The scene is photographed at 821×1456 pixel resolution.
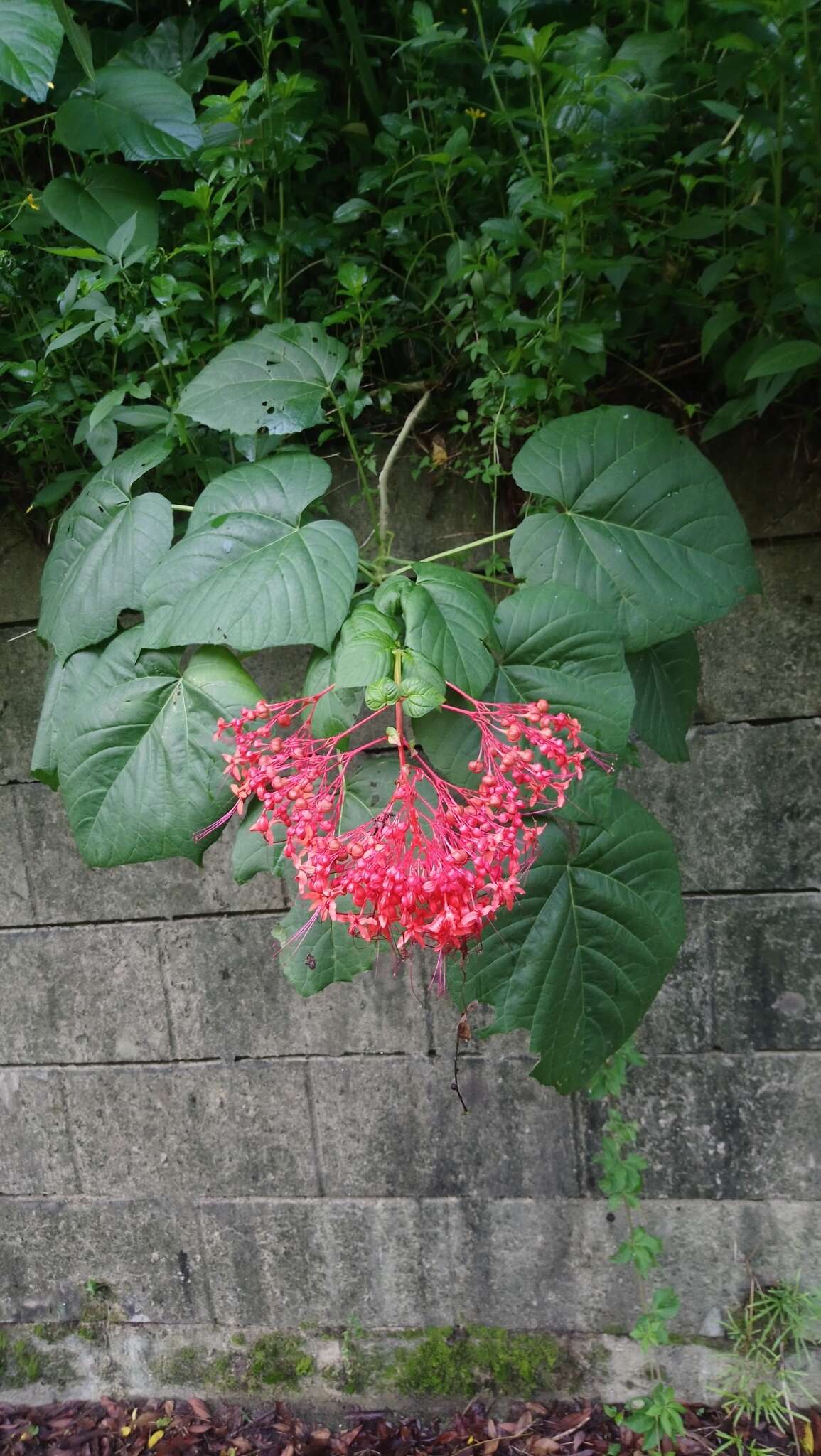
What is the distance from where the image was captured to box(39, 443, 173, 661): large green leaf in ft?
4.54

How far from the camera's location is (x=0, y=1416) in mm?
2080

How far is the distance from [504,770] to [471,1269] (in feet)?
4.20

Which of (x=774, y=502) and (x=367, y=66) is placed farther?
(x=774, y=502)

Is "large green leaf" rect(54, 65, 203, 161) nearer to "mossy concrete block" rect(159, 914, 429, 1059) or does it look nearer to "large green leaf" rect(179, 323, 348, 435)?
"large green leaf" rect(179, 323, 348, 435)

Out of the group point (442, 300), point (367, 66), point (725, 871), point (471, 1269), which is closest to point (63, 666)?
point (442, 300)

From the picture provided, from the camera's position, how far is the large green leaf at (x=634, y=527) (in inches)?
50.0

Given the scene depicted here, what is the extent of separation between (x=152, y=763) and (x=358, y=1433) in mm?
1526

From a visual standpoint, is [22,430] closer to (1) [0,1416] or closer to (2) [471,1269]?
(2) [471,1269]

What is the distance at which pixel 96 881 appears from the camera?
191cm

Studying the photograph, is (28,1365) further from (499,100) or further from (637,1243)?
(499,100)

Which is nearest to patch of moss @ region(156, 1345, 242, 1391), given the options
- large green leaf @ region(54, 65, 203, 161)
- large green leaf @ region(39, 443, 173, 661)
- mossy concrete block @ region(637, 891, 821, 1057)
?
mossy concrete block @ region(637, 891, 821, 1057)

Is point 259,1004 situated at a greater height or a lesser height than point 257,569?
lesser

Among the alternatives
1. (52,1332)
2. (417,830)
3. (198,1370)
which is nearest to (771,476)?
(417,830)

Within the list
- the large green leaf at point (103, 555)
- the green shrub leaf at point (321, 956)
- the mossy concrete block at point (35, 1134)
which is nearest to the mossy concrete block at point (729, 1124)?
the green shrub leaf at point (321, 956)
